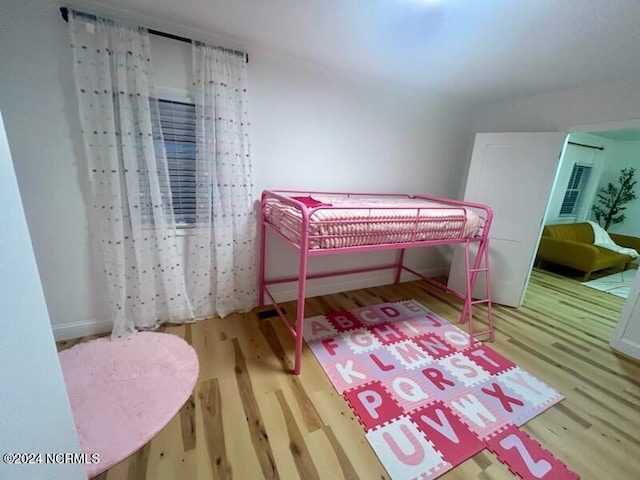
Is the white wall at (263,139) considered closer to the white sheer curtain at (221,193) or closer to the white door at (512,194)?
the white sheer curtain at (221,193)

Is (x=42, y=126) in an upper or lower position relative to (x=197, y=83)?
lower

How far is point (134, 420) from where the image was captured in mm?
1422

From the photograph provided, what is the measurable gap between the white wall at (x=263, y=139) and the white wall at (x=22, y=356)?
1476 mm

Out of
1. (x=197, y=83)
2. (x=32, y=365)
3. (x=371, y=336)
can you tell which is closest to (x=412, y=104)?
(x=197, y=83)

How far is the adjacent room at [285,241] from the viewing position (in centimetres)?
132

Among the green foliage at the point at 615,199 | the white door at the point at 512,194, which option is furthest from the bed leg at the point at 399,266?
the green foliage at the point at 615,199

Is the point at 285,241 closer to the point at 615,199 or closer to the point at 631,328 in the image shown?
the point at 631,328

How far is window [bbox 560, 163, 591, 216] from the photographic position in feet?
16.3

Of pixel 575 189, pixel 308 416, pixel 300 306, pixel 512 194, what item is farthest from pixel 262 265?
pixel 575 189

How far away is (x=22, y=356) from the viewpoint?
2.32 feet

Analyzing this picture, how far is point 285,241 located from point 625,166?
6.91m

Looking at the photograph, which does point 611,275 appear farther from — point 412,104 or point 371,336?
point 371,336

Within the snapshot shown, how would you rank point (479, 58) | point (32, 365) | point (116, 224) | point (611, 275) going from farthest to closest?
point (611, 275) < point (479, 58) < point (116, 224) < point (32, 365)

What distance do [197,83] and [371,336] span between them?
2459 mm
